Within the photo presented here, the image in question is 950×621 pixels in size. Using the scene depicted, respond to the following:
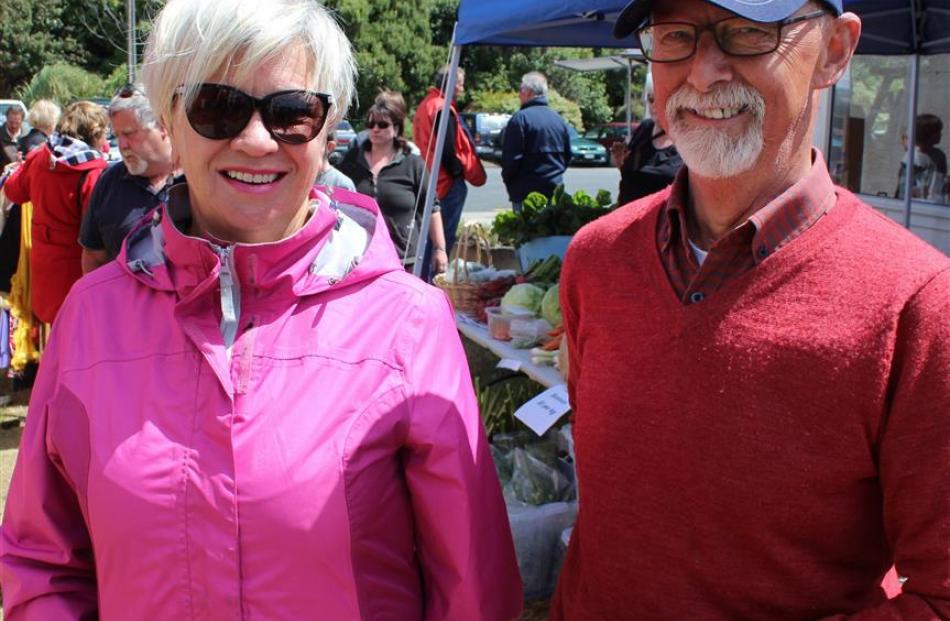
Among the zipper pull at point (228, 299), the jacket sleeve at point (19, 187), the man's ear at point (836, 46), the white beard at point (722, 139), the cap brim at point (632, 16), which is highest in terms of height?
the cap brim at point (632, 16)

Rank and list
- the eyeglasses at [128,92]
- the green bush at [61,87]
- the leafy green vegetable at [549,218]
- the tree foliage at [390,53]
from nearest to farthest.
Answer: the eyeglasses at [128,92] < the leafy green vegetable at [549,218] < the green bush at [61,87] < the tree foliage at [390,53]

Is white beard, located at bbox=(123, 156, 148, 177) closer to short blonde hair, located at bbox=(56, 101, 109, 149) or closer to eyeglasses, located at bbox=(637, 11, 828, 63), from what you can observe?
short blonde hair, located at bbox=(56, 101, 109, 149)

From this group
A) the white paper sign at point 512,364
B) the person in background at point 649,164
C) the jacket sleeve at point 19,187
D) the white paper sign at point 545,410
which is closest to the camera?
the white paper sign at point 545,410

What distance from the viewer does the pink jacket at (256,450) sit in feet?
4.23

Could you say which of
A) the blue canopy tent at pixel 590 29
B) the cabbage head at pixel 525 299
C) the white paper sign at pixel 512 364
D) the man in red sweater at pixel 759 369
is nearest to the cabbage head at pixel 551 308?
the cabbage head at pixel 525 299

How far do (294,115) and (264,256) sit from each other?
0.23 metres

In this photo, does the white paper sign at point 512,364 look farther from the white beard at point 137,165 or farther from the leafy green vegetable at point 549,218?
the white beard at point 137,165

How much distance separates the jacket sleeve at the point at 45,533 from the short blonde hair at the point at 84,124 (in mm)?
3909

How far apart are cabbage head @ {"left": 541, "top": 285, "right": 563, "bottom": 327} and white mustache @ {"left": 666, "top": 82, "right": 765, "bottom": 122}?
233cm

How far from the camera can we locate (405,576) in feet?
4.60

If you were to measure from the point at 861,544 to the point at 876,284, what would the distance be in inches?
14.1

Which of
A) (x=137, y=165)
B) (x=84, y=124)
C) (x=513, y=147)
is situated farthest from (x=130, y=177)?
(x=513, y=147)

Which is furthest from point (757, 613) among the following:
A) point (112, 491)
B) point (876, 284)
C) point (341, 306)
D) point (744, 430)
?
point (112, 491)

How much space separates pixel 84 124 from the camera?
4.95 metres
